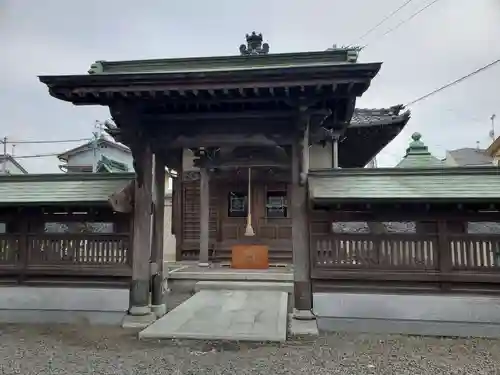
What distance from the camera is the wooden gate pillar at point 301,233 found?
632 centimetres

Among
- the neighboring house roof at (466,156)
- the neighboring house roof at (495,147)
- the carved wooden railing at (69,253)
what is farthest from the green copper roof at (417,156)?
the neighboring house roof at (466,156)

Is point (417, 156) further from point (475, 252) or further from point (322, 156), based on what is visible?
point (322, 156)

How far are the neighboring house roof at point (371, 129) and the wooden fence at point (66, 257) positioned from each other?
786 cm

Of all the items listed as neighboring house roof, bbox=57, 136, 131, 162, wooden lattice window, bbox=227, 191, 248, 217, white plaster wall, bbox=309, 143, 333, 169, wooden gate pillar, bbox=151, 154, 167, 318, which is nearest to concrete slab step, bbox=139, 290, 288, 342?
wooden gate pillar, bbox=151, 154, 167, 318

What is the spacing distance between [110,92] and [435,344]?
546 centimetres

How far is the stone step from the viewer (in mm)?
9922

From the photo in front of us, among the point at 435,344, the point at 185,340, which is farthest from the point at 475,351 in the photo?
the point at 185,340

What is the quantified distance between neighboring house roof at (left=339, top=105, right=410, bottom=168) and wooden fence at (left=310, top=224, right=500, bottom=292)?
657cm

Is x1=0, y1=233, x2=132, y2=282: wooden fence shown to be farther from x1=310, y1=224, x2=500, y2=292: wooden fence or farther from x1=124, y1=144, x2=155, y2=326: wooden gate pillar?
x1=310, y1=224, x2=500, y2=292: wooden fence

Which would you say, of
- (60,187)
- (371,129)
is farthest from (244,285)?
(371,129)

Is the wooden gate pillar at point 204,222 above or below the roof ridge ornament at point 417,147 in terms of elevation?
below

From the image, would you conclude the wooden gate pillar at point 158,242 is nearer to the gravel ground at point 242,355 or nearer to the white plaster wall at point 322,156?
the gravel ground at point 242,355

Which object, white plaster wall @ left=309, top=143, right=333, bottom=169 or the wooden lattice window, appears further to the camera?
the wooden lattice window

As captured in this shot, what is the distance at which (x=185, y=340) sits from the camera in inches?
225
